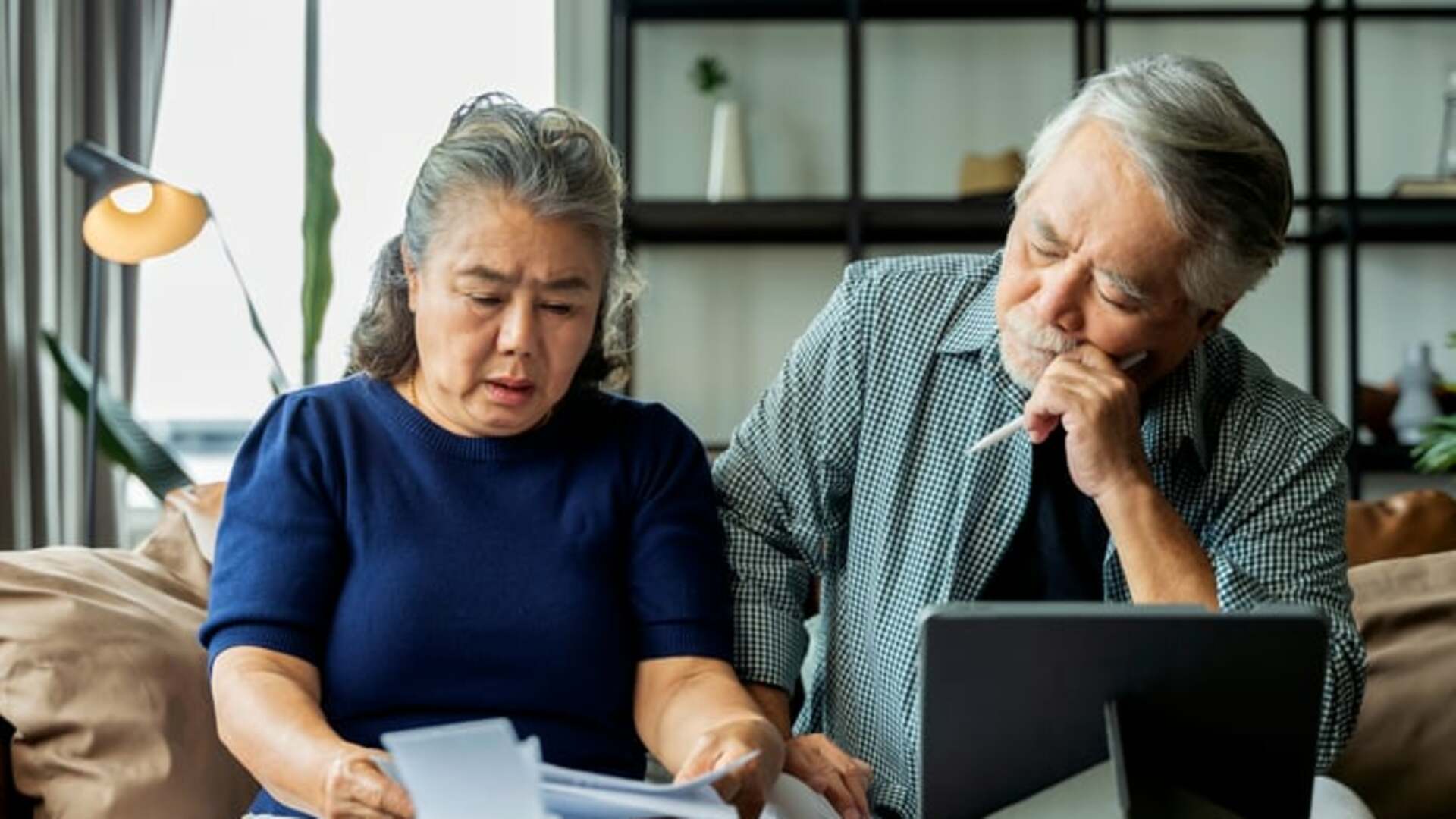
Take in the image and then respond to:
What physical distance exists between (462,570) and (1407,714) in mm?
1119

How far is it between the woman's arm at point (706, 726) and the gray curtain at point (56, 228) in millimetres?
2312

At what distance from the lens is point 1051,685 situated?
1313 mm

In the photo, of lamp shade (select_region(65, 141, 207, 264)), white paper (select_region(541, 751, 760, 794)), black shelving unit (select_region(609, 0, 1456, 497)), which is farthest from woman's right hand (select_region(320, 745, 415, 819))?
black shelving unit (select_region(609, 0, 1456, 497))

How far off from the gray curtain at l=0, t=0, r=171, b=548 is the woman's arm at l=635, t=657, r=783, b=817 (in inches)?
91.0

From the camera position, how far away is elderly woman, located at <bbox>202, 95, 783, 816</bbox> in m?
1.74

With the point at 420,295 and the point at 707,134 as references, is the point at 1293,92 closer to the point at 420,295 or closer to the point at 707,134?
the point at 707,134

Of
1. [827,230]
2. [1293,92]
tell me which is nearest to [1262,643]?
[827,230]

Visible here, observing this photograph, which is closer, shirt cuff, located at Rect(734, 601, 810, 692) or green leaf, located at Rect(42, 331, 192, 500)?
shirt cuff, located at Rect(734, 601, 810, 692)

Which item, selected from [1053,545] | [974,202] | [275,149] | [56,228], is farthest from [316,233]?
[1053,545]

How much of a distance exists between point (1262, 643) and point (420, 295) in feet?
2.80

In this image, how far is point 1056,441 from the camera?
195 centimetres

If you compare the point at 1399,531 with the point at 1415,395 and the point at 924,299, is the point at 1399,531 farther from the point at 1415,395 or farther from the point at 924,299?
the point at 1415,395

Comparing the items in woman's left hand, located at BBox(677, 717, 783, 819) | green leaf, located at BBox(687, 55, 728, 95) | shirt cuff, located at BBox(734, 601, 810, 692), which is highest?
green leaf, located at BBox(687, 55, 728, 95)

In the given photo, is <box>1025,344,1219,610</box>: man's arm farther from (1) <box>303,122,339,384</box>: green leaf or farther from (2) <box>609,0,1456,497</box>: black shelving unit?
(2) <box>609,0,1456,497</box>: black shelving unit
